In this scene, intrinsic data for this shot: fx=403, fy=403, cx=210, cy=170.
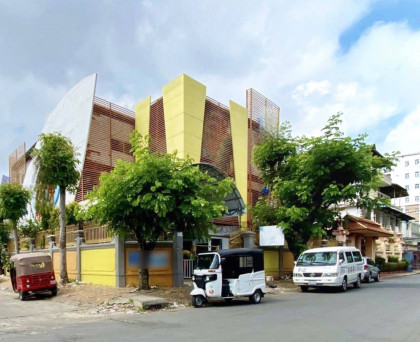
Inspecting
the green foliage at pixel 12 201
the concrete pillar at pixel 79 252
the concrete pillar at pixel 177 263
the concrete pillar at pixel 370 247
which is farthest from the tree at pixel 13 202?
the concrete pillar at pixel 370 247

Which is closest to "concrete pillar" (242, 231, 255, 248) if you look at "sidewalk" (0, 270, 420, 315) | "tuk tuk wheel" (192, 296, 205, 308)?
"sidewalk" (0, 270, 420, 315)

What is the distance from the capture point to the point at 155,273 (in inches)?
712

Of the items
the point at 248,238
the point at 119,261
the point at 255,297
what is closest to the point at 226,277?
the point at 255,297

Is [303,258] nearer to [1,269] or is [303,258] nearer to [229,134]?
[229,134]

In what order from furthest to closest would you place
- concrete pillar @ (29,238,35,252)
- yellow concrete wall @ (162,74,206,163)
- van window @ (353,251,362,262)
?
yellow concrete wall @ (162,74,206,163) < concrete pillar @ (29,238,35,252) < van window @ (353,251,362,262)

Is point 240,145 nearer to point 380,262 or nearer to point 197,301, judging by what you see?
point 380,262

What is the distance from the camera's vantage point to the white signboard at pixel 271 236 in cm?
2295

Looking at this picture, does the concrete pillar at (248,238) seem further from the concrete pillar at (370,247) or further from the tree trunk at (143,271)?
the concrete pillar at (370,247)

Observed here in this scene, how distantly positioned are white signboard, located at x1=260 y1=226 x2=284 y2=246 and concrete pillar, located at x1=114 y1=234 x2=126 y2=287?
9092mm

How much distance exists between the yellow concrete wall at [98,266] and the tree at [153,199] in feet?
6.77

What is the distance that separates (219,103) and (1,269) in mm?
21665

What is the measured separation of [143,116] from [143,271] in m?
18.7

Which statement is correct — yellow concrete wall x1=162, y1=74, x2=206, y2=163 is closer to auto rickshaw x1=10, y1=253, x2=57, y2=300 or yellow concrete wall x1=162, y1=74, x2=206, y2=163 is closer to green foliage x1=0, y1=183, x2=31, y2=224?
green foliage x1=0, y1=183, x2=31, y2=224

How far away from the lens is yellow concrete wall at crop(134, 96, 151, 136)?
3241cm
